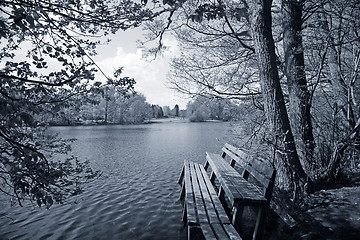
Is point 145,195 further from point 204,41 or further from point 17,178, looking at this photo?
point 204,41

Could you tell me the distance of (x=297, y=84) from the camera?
502cm

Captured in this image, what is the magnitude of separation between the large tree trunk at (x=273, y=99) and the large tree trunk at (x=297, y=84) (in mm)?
822

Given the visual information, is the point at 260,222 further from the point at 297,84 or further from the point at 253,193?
the point at 297,84

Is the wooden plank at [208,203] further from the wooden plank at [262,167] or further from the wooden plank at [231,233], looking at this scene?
the wooden plank at [262,167]

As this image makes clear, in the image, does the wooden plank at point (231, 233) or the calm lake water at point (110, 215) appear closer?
the wooden plank at point (231, 233)

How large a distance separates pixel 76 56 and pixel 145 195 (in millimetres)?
5076

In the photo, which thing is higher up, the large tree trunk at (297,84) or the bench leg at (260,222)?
the large tree trunk at (297,84)

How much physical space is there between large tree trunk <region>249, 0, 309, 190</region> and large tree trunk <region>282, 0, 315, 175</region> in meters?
0.82

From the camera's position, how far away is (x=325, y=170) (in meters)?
4.74

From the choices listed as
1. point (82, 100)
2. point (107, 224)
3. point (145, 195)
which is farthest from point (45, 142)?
point (145, 195)

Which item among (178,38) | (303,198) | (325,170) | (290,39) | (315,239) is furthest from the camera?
(178,38)

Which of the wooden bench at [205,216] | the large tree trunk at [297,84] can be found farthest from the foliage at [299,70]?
the wooden bench at [205,216]

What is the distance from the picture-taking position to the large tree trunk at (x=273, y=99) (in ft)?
13.4

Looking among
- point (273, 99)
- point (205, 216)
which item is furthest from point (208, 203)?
point (273, 99)
